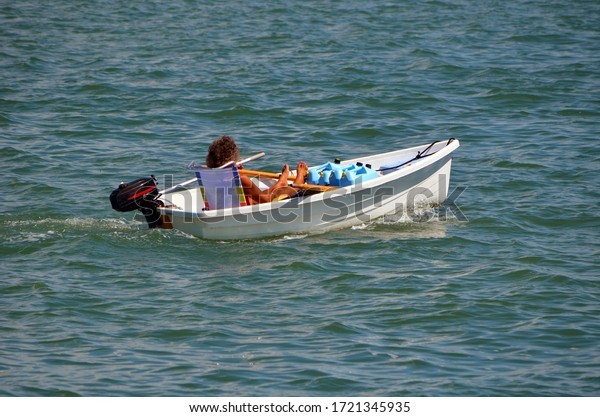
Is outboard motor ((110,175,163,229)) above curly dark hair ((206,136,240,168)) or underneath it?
underneath

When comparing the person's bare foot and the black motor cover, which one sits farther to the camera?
the person's bare foot

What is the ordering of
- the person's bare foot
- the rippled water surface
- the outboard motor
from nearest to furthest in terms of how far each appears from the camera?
the rippled water surface → the outboard motor → the person's bare foot

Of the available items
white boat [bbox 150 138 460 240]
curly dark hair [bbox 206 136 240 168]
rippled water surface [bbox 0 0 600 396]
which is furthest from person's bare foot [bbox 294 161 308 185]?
curly dark hair [bbox 206 136 240 168]

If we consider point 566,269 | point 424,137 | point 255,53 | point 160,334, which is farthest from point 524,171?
point 255,53

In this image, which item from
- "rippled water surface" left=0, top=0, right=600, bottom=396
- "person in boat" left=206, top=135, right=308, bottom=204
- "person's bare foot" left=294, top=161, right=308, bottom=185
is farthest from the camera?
"person's bare foot" left=294, top=161, right=308, bottom=185

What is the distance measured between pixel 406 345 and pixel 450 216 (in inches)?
147

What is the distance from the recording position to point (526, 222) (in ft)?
37.1

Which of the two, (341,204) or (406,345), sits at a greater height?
(341,204)

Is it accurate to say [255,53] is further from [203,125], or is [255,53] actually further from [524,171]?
[524,171]

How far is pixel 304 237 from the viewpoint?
422 inches

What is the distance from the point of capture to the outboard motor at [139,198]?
33.5 feet

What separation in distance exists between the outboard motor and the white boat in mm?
118

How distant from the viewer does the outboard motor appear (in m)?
10.2

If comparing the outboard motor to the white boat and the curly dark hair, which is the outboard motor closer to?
the white boat
